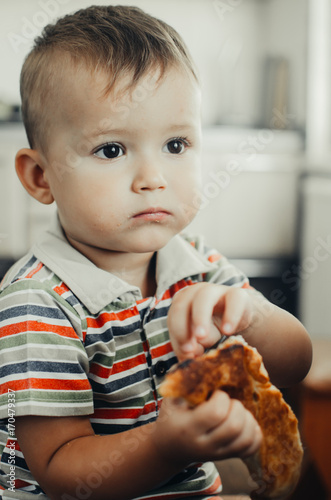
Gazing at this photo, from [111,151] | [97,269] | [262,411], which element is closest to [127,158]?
[111,151]

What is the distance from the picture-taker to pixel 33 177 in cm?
61

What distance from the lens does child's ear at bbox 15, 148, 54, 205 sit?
60cm

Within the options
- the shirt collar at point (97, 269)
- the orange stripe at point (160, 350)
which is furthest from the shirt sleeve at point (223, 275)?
the orange stripe at point (160, 350)

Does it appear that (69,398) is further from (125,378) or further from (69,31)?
(69,31)

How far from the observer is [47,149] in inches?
21.9

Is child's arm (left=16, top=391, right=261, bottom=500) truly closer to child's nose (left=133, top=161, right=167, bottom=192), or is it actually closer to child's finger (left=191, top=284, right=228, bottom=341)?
child's finger (left=191, top=284, right=228, bottom=341)

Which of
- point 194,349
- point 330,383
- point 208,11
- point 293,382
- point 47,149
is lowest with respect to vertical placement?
point 330,383

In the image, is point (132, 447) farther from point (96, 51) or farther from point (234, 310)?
point (96, 51)

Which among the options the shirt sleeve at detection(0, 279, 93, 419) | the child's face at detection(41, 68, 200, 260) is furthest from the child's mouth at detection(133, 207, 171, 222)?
the shirt sleeve at detection(0, 279, 93, 419)

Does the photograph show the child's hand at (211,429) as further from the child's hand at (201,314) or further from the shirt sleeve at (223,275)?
the shirt sleeve at (223,275)

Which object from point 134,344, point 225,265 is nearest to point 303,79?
point 225,265

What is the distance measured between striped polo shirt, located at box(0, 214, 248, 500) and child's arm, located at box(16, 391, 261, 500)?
0.07ft

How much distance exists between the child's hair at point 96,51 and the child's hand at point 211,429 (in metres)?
0.29

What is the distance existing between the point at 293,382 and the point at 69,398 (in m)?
0.23
